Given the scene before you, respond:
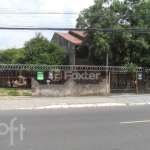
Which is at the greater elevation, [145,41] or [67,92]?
[145,41]

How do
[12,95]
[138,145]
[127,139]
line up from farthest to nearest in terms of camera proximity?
[12,95]
[127,139]
[138,145]

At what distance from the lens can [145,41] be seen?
18.5 metres

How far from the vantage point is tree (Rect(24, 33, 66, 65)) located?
22.1 meters

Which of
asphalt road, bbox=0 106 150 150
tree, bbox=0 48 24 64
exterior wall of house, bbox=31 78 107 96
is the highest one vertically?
tree, bbox=0 48 24 64

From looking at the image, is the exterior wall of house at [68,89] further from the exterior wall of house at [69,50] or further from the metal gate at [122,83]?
the exterior wall of house at [69,50]

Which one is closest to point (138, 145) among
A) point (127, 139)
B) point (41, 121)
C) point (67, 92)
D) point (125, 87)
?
point (127, 139)

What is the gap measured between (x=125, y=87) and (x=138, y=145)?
12.3m

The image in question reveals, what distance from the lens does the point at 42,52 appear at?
2264cm

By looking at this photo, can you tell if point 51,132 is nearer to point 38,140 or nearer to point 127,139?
point 38,140

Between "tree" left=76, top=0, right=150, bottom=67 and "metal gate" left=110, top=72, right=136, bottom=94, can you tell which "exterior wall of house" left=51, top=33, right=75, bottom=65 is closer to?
"tree" left=76, top=0, right=150, bottom=67

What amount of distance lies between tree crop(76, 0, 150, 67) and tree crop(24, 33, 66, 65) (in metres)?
3.64

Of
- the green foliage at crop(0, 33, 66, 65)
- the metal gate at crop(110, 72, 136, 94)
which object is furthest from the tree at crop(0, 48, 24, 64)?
the metal gate at crop(110, 72, 136, 94)

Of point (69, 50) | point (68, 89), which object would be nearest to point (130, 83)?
point (68, 89)

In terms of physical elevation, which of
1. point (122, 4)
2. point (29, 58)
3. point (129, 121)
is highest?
point (122, 4)
